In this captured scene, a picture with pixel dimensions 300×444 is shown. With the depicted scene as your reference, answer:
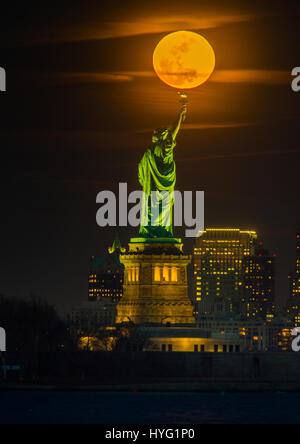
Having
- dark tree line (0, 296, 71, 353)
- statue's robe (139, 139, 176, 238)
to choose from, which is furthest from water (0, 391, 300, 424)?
statue's robe (139, 139, 176, 238)

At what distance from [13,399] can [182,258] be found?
25252mm

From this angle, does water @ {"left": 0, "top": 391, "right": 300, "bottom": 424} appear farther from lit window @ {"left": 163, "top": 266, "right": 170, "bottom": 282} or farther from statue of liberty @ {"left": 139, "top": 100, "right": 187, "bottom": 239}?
statue of liberty @ {"left": 139, "top": 100, "right": 187, "bottom": 239}

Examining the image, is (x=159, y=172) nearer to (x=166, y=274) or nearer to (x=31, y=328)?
(x=166, y=274)

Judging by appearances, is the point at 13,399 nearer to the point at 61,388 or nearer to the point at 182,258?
the point at 61,388

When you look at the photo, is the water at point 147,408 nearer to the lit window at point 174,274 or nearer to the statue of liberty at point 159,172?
the lit window at point 174,274

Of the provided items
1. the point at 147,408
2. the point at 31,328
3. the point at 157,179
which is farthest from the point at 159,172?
the point at 147,408

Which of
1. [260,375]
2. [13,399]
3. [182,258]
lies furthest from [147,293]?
[13,399]

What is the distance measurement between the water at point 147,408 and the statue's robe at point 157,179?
1788cm

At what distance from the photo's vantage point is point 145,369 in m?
142

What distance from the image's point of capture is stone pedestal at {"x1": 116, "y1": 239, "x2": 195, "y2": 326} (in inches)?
5984

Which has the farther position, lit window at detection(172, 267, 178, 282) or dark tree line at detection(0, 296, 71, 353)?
lit window at detection(172, 267, 178, 282)

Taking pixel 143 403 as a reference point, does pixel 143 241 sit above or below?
above

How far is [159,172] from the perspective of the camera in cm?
15112

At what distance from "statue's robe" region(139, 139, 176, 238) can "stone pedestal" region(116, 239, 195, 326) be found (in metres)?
2.47
